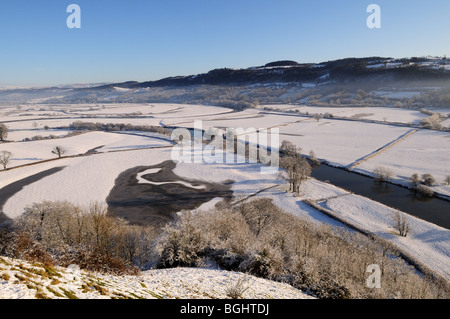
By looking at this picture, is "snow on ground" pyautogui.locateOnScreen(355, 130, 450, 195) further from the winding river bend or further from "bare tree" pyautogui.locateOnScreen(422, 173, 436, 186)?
the winding river bend

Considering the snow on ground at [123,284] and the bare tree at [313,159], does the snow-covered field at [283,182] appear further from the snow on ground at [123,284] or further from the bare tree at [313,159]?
the bare tree at [313,159]

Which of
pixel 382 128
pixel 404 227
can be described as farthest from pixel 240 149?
pixel 382 128

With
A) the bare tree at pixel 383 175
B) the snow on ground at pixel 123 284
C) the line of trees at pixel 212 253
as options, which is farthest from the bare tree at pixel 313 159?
the snow on ground at pixel 123 284

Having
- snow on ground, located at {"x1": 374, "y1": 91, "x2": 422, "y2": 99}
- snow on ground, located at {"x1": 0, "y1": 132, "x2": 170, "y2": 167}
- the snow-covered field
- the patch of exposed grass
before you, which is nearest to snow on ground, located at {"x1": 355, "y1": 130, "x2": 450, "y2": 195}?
the snow-covered field

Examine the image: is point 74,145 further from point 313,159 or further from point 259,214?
point 313,159

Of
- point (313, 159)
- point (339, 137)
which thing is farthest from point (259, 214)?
point (339, 137)
